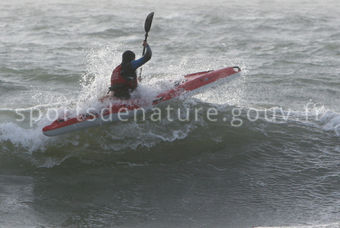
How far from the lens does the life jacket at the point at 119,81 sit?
666cm

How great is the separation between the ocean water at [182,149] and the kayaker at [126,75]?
0.34 metres

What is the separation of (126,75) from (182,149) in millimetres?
1449

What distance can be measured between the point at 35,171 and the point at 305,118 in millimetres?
4857

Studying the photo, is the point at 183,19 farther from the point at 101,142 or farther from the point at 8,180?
the point at 8,180

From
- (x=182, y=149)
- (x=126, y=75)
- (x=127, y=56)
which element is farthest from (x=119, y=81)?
(x=182, y=149)

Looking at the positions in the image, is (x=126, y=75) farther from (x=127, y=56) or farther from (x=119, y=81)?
(x=127, y=56)

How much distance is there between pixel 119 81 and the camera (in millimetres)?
6703

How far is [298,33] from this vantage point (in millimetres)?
15906

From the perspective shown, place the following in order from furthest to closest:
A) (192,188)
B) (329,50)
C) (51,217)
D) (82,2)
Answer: (82,2) → (329,50) → (192,188) → (51,217)

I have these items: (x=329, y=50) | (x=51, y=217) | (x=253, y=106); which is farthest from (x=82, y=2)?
(x=51, y=217)

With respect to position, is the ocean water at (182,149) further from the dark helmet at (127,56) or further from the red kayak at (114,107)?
the dark helmet at (127,56)

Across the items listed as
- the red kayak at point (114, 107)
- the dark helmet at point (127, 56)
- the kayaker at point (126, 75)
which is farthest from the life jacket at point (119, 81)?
the red kayak at point (114, 107)

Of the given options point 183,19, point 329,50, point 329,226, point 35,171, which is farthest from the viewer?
point 183,19

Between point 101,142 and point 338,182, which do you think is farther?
point 101,142
